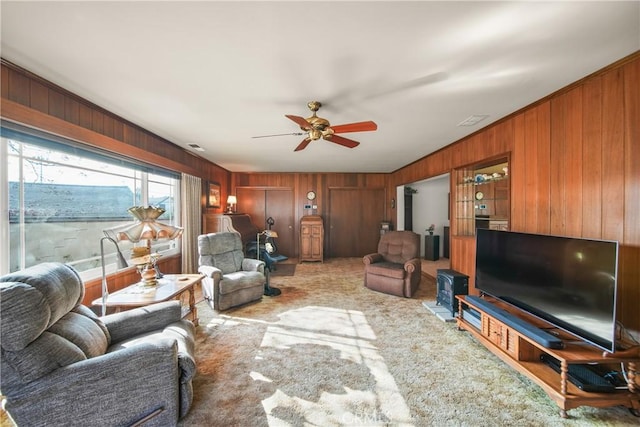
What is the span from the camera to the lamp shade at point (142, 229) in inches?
78.5

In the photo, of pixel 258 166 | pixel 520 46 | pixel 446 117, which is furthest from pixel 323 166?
pixel 520 46

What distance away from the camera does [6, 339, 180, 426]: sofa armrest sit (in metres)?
1.15

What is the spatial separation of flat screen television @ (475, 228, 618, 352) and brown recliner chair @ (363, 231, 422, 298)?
1328 mm

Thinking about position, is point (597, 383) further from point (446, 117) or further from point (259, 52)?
point (259, 52)

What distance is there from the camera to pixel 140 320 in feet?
6.02

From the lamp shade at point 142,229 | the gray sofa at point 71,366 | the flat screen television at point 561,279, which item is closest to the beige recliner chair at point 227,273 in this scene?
the lamp shade at point 142,229

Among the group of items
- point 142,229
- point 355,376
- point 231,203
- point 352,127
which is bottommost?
point 355,376

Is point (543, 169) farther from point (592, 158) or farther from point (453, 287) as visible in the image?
point (453, 287)

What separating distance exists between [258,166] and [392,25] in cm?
474

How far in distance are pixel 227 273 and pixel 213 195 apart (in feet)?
8.13

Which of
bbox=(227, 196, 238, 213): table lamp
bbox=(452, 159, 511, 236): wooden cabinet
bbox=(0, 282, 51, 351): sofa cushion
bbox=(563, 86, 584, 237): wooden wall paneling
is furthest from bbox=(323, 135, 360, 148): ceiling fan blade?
bbox=(227, 196, 238, 213): table lamp

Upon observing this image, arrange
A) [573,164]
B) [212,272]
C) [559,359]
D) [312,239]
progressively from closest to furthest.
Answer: [559,359] → [573,164] → [212,272] → [312,239]

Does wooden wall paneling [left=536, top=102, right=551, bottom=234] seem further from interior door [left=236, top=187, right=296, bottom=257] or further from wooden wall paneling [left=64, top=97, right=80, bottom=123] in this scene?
interior door [left=236, top=187, right=296, bottom=257]

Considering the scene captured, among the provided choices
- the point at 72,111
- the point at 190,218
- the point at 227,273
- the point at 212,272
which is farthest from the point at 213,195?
the point at 72,111
